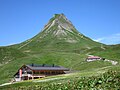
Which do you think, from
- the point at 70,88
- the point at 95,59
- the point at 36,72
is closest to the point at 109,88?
the point at 70,88

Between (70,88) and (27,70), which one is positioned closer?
(70,88)

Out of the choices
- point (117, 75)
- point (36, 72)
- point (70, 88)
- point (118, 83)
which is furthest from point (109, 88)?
point (36, 72)

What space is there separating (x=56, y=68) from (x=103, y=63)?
2533 centimetres

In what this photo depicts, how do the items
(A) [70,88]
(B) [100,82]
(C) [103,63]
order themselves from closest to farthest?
(B) [100,82]
(A) [70,88]
(C) [103,63]

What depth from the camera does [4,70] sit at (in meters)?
189

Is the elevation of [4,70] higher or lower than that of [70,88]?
higher

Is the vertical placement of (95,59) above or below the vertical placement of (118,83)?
above

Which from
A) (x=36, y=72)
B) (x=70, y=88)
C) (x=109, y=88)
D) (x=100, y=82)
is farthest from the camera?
(x=36, y=72)

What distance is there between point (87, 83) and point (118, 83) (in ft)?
15.7

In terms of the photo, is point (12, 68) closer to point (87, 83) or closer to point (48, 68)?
point (48, 68)

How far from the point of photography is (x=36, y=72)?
15100cm

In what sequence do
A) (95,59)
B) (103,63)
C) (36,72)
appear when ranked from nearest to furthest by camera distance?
(36,72)
(103,63)
(95,59)

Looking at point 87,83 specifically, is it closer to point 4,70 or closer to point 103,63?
point 103,63

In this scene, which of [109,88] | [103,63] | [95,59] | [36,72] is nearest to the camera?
[109,88]
